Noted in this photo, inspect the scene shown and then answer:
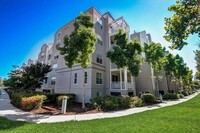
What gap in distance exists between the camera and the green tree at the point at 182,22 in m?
8.20

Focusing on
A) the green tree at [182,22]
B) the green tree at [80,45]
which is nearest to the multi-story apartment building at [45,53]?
the green tree at [80,45]

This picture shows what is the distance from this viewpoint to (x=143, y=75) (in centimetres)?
2288

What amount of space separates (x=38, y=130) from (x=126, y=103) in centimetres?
859

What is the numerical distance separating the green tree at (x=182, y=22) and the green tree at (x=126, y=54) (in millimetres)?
5323

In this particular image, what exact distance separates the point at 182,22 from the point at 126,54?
6.76m

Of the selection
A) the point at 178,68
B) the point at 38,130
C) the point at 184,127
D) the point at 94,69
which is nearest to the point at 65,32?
the point at 94,69

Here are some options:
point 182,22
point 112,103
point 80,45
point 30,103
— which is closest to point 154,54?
point 182,22

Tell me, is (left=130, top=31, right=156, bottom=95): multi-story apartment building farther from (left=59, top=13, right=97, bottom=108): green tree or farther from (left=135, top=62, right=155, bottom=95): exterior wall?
(left=59, top=13, right=97, bottom=108): green tree

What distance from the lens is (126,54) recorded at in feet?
47.3

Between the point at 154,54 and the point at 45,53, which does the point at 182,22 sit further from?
the point at 45,53

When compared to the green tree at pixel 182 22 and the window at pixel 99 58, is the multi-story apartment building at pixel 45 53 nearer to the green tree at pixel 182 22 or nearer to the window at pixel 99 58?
the window at pixel 99 58

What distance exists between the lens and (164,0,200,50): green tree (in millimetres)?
8195

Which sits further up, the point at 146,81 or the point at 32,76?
the point at 32,76

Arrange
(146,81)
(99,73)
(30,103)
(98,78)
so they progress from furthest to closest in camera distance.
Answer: (146,81)
(99,73)
(98,78)
(30,103)
